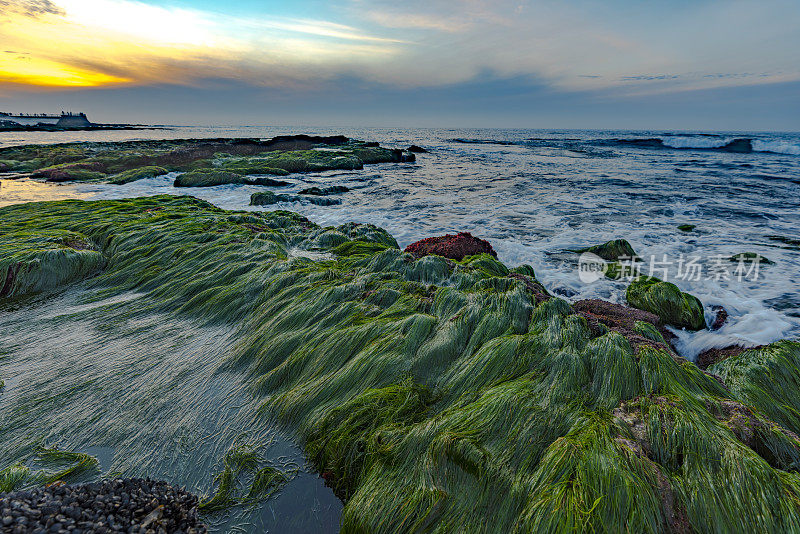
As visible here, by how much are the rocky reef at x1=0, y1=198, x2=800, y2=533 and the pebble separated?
2.63 ft

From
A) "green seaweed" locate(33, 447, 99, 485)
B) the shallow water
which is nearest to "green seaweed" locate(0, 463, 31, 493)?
"green seaweed" locate(33, 447, 99, 485)

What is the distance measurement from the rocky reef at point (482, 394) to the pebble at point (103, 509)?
2.63 feet

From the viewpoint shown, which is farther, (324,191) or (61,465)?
(324,191)

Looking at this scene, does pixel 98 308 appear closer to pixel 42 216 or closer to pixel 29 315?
pixel 29 315

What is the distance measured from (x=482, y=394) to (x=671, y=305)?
12.9 feet

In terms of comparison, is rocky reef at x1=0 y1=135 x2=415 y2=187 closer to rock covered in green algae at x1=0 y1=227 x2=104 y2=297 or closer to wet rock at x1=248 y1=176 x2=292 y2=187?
wet rock at x1=248 y1=176 x2=292 y2=187

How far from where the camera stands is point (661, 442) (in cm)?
204

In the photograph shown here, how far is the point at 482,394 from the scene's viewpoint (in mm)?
2584

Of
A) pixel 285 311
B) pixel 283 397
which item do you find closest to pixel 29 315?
pixel 285 311

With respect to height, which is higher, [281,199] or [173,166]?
[173,166]

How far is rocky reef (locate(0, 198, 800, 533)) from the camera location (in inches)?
70.1

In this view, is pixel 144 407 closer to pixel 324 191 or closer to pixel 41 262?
pixel 41 262

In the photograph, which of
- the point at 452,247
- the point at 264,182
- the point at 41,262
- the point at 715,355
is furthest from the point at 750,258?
the point at 264,182

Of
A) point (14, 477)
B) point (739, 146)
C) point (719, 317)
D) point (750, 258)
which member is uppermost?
point (739, 146)
